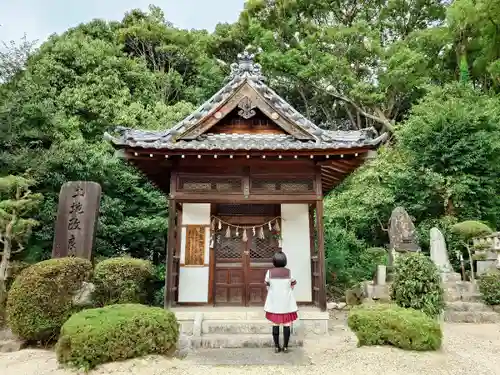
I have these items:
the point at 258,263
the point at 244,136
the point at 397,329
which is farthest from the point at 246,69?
the point at 397,329

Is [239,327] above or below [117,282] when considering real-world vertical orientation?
below

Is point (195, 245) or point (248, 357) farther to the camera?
point (195, 245)

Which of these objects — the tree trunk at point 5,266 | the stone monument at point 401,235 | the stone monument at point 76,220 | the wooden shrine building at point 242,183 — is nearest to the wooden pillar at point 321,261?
the wooden shrine building at point 242,183

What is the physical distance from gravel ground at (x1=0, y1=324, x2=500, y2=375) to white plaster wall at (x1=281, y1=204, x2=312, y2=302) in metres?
2.69

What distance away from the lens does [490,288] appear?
38.6 feet

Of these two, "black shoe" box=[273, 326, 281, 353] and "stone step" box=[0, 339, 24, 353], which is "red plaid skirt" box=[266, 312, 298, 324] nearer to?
"black shoe" box=[273, 326, 281, 353]

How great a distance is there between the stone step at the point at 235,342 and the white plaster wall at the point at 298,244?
2368 mm

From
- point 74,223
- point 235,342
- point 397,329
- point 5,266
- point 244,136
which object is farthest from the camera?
point 74,223

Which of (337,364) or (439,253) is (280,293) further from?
(439,253)

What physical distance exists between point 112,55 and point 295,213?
20163 millimetres

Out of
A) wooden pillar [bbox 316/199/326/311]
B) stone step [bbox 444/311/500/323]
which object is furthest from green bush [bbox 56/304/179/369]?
stone step [bbox 444/311/500/323]

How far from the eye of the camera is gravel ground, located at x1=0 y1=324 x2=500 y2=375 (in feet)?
19.2

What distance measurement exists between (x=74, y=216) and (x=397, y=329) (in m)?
9.15

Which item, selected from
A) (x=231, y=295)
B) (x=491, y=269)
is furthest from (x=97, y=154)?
(x=491, y=269)
